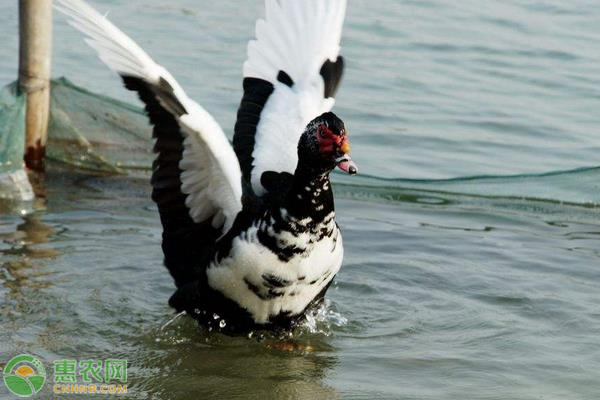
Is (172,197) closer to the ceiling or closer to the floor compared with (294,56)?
closer to the floor

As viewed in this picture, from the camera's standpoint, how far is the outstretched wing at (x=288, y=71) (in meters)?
6.65

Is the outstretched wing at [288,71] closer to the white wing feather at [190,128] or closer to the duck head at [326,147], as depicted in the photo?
the white wing feather at [190,128]

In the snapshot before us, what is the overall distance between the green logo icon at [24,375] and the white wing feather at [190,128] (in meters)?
1.05

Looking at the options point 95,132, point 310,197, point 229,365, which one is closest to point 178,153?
point 310,197

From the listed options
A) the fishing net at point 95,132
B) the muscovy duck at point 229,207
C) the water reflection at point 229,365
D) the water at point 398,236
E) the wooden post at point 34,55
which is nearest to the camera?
the muscovy duck at point 229,207

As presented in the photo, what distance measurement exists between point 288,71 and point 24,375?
8.05 feet

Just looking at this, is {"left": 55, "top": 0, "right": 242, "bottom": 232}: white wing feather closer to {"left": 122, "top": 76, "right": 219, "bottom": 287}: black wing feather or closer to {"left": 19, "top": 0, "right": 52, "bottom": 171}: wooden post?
{"left": 122, "top": 76, "right": 219, "bottom": 287}: black wing feather

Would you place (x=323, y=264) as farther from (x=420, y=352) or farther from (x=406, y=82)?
(x=406, y=82)

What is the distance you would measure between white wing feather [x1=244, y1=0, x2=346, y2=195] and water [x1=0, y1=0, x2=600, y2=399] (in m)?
1.03

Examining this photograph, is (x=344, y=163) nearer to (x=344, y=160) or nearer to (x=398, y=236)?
(x=344, y=160)

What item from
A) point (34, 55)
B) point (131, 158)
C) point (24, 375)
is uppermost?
point (34, 55)

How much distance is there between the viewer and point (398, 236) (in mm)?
7820

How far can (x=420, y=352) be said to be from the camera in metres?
5.92

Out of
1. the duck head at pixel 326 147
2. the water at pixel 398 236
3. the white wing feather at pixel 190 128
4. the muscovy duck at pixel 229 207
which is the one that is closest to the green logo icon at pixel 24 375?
the water at pixel 398 236
